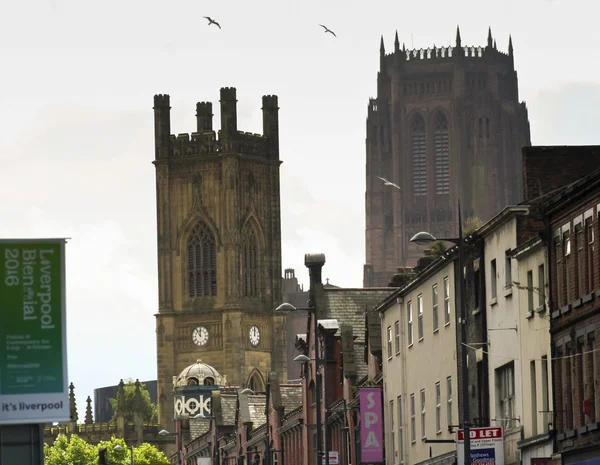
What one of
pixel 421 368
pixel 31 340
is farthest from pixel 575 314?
pixel 31 340

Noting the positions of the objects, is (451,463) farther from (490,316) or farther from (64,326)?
(64,326)

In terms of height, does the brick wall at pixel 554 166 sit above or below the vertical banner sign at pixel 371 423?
above

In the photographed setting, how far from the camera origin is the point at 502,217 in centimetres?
6988

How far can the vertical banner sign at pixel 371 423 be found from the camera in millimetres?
87625

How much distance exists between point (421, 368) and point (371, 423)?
25.7ft

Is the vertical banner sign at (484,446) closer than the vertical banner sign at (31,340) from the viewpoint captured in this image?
No

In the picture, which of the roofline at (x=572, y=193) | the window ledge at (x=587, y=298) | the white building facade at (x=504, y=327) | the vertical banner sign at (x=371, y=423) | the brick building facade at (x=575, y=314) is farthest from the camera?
the vertical banner sign at (x=371, y=423)

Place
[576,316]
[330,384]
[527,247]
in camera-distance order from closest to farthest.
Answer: [576,316] < [527,247] < [330,384]

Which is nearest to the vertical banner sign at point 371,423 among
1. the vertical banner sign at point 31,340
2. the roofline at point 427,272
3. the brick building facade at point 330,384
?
the brick building facade at point 330,384

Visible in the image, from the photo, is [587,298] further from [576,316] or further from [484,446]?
[484,446]

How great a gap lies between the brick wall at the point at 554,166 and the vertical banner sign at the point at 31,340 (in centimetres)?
2612

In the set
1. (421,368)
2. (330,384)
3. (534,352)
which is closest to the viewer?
(534,352)

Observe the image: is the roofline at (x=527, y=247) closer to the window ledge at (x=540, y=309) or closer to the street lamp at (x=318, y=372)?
the window ledge at (x=540, y=309)

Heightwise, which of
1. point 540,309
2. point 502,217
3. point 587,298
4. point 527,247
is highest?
point 502,217
